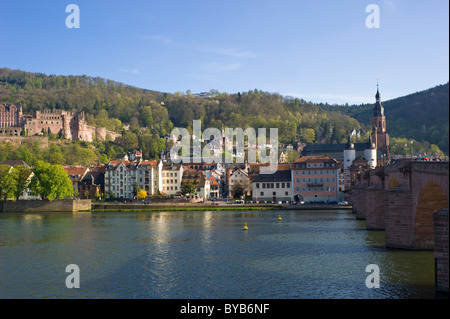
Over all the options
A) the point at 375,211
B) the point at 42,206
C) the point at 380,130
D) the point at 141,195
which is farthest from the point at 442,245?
the point at 380,130

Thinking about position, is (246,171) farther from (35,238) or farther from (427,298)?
(427,298)

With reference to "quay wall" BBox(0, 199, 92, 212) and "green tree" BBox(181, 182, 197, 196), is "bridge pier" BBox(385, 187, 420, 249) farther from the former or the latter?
"green tree" BBox(181, 182, 197, 196)

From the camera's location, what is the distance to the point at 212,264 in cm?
3309

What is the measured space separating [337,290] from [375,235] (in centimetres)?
2324

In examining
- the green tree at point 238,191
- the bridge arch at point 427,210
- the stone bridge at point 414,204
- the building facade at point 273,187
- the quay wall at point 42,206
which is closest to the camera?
→ the stone bridge at point 414,204

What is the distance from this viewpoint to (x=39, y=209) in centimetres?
9119

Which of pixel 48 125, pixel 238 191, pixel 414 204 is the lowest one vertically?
pixel 238 191

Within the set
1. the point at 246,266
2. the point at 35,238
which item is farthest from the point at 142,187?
the point at 246,266

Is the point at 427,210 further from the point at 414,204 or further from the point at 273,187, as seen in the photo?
the point at 273,187

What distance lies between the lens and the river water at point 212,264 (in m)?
25.7

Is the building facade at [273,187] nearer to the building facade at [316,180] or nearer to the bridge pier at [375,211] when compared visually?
the building facade at [316,180]

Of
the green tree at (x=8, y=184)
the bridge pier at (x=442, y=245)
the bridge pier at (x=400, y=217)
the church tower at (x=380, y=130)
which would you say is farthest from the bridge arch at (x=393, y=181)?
the church tower at (x=380, y=130)

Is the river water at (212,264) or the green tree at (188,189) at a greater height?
the green tree at (188,189)

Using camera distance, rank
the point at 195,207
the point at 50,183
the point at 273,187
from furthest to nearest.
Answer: the point at 273,187 → the point at 195,207 → the point at 50,183
